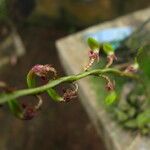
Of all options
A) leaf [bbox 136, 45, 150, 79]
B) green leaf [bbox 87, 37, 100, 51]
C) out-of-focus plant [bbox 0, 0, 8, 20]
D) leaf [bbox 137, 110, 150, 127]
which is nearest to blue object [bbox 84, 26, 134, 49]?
leaf [bbox 137, 110, 150, 127]

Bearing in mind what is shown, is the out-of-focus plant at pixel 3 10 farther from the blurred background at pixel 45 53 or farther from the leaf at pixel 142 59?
the leaf at pixel 142 59

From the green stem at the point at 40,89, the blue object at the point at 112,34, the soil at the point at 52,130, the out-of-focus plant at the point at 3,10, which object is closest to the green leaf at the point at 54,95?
the green stem at the point at 40,89

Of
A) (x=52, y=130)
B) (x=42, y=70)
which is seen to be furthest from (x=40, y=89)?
(x=52, y=130)

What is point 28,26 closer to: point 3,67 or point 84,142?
point 3,67

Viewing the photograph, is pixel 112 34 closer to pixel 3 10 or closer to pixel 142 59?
pixel 3 10

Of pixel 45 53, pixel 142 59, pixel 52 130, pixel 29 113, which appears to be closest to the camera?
pixel 29 113

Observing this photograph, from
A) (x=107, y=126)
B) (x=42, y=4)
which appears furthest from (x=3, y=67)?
(x=107, y=126)
